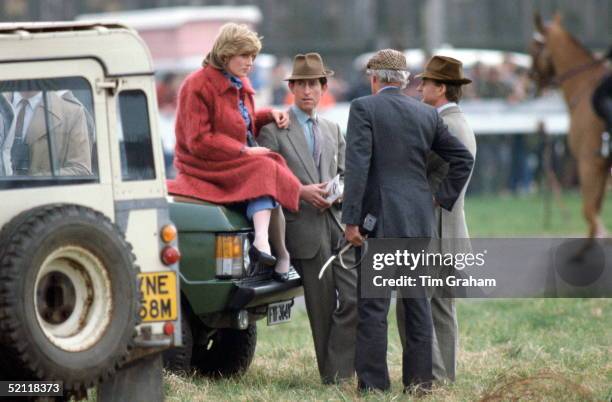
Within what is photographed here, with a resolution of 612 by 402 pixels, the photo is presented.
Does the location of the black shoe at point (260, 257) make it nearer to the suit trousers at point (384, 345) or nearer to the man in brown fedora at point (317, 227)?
the man in brown fedora at point (317, 227)

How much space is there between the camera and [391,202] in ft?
29.5

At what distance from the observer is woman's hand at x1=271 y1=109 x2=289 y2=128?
388 inches

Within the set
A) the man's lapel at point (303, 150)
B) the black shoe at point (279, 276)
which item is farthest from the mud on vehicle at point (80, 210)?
the man's lapel at point (303, 150)

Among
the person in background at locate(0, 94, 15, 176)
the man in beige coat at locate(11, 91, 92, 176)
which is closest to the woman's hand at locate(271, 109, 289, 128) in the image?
the man in beige coat at locate(11, 91, 92, 176)

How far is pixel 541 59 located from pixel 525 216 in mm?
4849

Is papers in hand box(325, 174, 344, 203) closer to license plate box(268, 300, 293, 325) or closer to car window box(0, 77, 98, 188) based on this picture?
license plate box(268, 300, 293, 325)

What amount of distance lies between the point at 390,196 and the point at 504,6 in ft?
125

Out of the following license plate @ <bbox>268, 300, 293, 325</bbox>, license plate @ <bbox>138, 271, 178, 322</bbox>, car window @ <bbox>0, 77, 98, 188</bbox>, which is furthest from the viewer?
license plate @ <bbox>268, 300, 293, 325</bbox>

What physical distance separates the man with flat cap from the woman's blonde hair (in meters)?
0.78

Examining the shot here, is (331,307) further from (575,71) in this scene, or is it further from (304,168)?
(575,71)

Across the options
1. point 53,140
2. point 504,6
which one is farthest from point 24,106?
point 504,6

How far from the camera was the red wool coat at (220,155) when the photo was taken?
9.33 meters

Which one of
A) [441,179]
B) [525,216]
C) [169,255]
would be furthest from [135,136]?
[525,216]

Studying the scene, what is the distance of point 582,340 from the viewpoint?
435 inches
